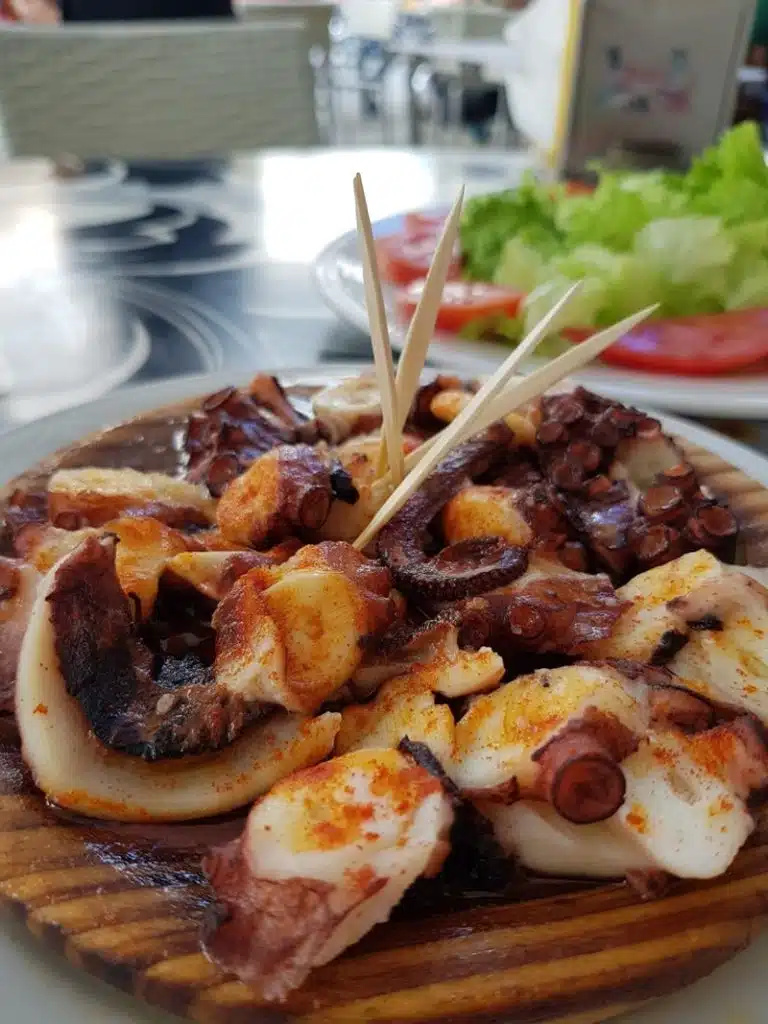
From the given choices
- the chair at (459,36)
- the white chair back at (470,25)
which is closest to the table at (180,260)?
the chair at (459,36)

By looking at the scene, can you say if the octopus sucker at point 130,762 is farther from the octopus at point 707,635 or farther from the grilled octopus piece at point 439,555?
the octopus at point 707,635

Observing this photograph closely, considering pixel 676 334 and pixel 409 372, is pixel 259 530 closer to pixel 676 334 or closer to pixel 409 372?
pixel 409 372

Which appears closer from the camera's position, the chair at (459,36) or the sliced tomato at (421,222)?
the sliced tomato at (421,222)

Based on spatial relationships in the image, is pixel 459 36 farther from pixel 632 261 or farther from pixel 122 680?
pixel 122 680

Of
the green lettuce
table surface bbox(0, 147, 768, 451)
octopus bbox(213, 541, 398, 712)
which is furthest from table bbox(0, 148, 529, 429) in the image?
octopus bbox(213, 541, 398, 712)

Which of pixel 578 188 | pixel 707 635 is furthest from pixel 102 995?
pixel 578 188

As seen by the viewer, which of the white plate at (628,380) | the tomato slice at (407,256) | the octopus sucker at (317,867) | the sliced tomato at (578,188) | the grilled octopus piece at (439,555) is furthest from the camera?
the sliced tomato at (578,188)
